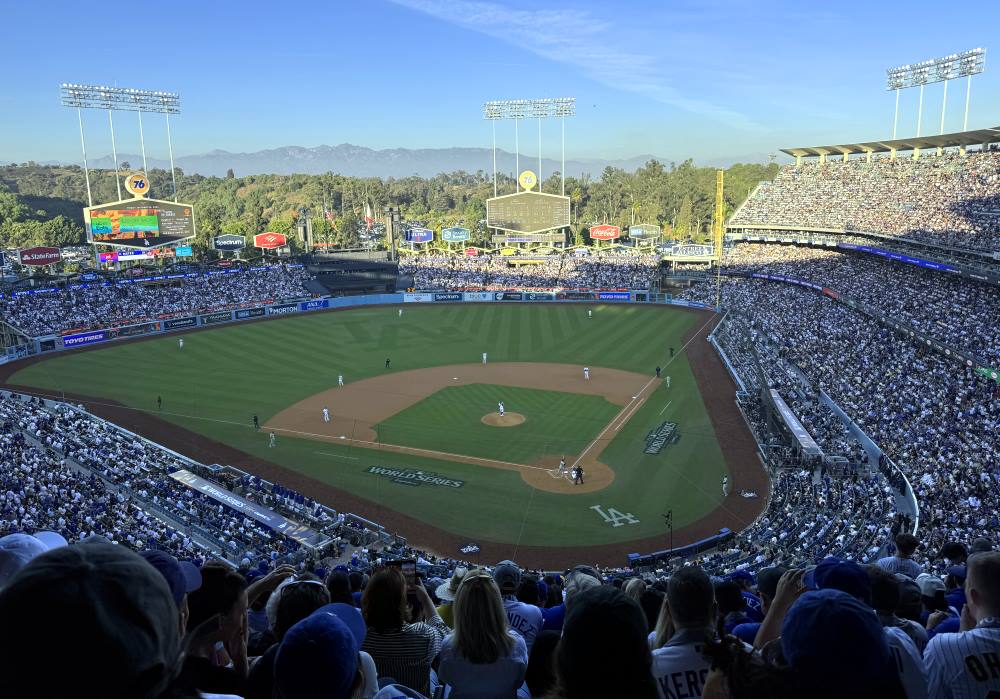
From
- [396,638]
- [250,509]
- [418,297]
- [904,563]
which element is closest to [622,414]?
[250,509]

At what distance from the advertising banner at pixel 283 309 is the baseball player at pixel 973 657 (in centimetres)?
6836

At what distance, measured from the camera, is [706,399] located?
39.1 meters

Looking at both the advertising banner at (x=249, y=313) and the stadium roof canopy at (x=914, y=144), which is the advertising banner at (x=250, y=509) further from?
the stadium roof canopy at (x=914, y=144)

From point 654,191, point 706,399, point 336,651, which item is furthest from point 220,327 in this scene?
point 654,191

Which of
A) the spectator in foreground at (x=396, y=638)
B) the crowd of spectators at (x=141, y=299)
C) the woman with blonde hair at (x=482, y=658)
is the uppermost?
the woman with blonde hair at (x=482, y=658)

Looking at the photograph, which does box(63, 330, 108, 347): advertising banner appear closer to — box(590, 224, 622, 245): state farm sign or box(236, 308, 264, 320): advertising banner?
box(236, 308, 264, 320): advertising banner

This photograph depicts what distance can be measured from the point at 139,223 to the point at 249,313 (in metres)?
12.5

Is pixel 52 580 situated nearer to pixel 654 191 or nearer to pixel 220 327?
pixel 220 327

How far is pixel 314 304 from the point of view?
234ft

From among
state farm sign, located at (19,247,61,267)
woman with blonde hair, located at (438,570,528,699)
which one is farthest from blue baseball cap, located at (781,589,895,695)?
state farm sign, located at (19,247,61,267)

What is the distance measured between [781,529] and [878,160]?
6408cm

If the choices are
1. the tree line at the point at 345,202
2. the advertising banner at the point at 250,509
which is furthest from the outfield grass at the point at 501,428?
the tree line at the point at 345,202

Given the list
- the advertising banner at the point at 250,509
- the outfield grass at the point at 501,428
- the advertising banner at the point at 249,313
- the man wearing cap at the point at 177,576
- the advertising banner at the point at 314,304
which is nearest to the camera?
the man wearing cap at the point at 177,576

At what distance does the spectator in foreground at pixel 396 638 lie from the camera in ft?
16.9
